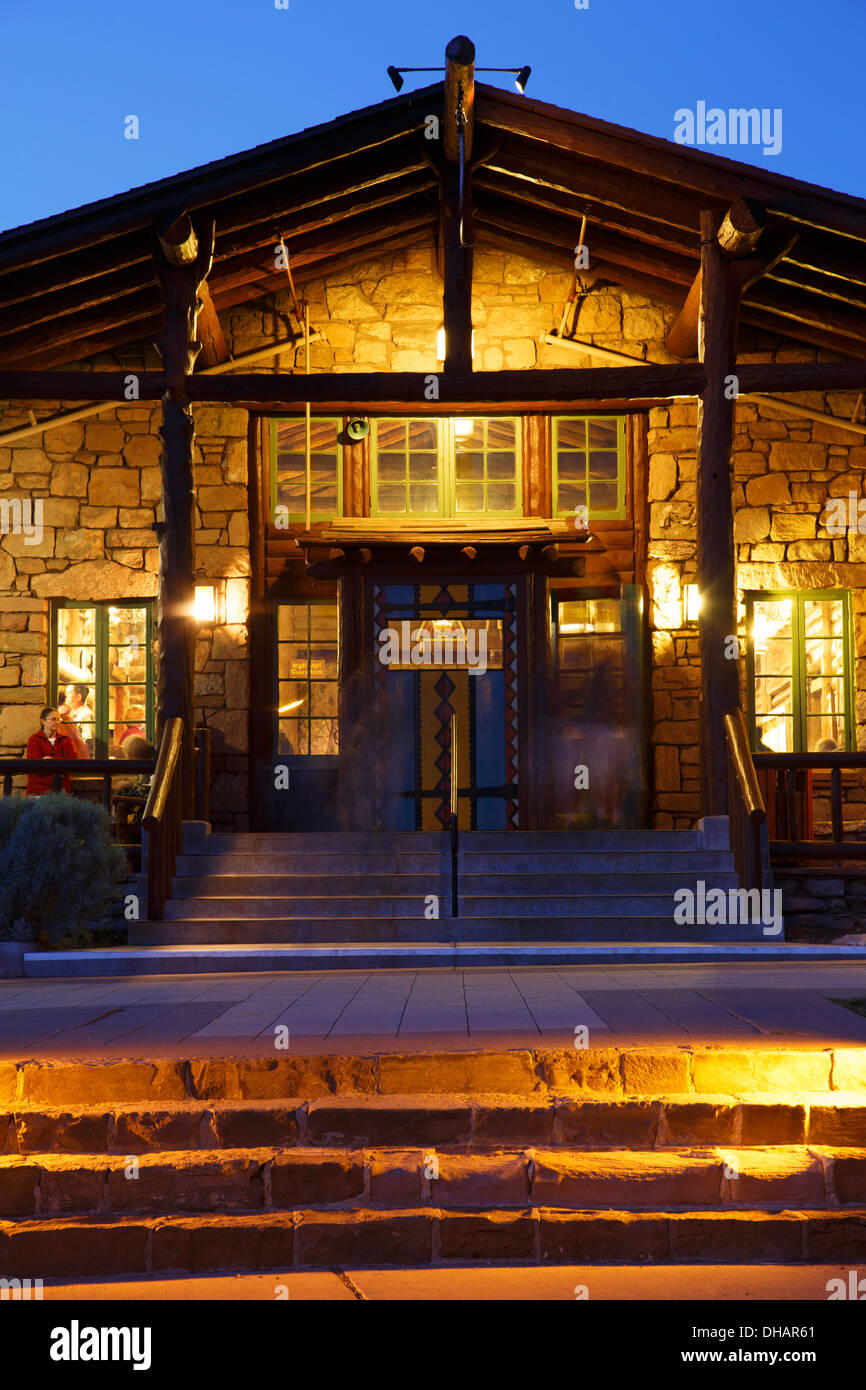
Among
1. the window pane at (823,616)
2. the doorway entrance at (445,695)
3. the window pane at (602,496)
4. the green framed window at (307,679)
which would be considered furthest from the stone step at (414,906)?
the window pane at (602,496)

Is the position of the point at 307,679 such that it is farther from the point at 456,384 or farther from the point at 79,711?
the point at 456,384

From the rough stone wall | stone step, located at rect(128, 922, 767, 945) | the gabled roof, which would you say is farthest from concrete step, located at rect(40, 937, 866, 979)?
the gabled roof

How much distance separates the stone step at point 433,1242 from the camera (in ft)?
13.0

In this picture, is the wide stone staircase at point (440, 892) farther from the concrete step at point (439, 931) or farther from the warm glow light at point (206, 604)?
the warm glow light at point (206, 604)

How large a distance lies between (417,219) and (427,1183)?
10.2 meters

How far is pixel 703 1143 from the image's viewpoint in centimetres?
443

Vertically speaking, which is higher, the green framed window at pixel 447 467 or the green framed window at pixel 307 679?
the green framed window at pixel 447 467

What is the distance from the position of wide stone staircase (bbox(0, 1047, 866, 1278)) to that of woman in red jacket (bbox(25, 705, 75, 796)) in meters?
6.74

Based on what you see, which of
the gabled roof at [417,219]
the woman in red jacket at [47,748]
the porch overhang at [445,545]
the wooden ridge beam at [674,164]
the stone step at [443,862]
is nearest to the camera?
the stone step at [443,862]

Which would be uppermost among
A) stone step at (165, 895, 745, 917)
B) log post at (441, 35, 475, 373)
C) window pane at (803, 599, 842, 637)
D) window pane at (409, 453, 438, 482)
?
log post at (441, 35, 475, 373)

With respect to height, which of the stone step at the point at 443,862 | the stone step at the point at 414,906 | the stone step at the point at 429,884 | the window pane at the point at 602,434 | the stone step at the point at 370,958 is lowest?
the stone step at the point at 370,958

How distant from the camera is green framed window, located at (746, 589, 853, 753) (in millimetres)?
12203

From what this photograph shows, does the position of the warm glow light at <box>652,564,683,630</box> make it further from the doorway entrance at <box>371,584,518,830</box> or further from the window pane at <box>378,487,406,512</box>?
the window pane at <box>378,487,406,512</box>

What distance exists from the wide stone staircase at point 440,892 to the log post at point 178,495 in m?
0.97
